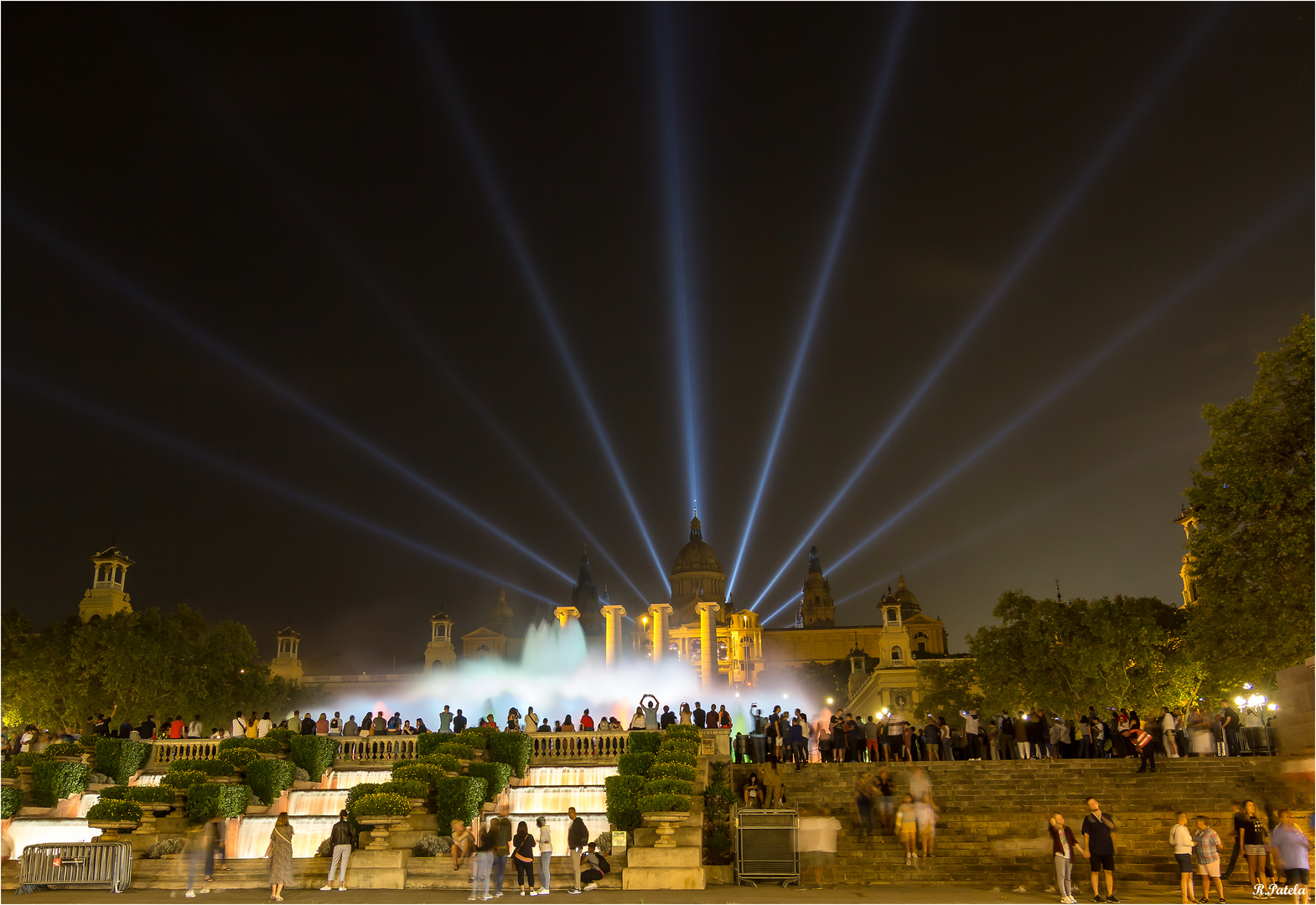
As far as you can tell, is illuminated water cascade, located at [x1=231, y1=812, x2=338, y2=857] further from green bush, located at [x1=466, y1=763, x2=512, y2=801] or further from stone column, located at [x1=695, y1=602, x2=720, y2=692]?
stone column, located at [x1=695, y1=602, x2=720, y2=692]

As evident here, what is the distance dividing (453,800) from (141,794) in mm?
7422

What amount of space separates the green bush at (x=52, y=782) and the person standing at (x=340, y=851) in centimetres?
1168

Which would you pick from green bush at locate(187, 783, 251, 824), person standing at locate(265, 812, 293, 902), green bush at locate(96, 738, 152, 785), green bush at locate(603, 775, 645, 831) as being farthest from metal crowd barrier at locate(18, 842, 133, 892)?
green bush at locate(603, 775, 645, 831)

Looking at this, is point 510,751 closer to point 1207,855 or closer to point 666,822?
point 666,822

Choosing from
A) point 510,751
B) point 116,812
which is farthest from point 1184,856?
point 116,812

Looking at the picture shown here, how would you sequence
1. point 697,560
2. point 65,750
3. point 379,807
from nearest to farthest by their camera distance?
1. point 379,807
2. point 65,750
3. point 697,560

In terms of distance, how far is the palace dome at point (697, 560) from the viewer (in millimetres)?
147625

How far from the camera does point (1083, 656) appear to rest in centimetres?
5219

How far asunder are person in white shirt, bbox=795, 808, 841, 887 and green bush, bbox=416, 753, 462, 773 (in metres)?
8.92

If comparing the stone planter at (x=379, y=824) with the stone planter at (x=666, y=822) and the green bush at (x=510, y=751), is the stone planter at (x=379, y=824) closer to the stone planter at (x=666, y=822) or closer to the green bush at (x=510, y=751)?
the stone planter at (x=666, y=822)

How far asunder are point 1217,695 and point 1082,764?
1926cm

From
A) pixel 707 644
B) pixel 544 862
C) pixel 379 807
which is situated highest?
pixel 707 644

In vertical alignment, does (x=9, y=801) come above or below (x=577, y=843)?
above

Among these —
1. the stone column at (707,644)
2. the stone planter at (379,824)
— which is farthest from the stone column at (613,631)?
the stone planter at (379,824)
